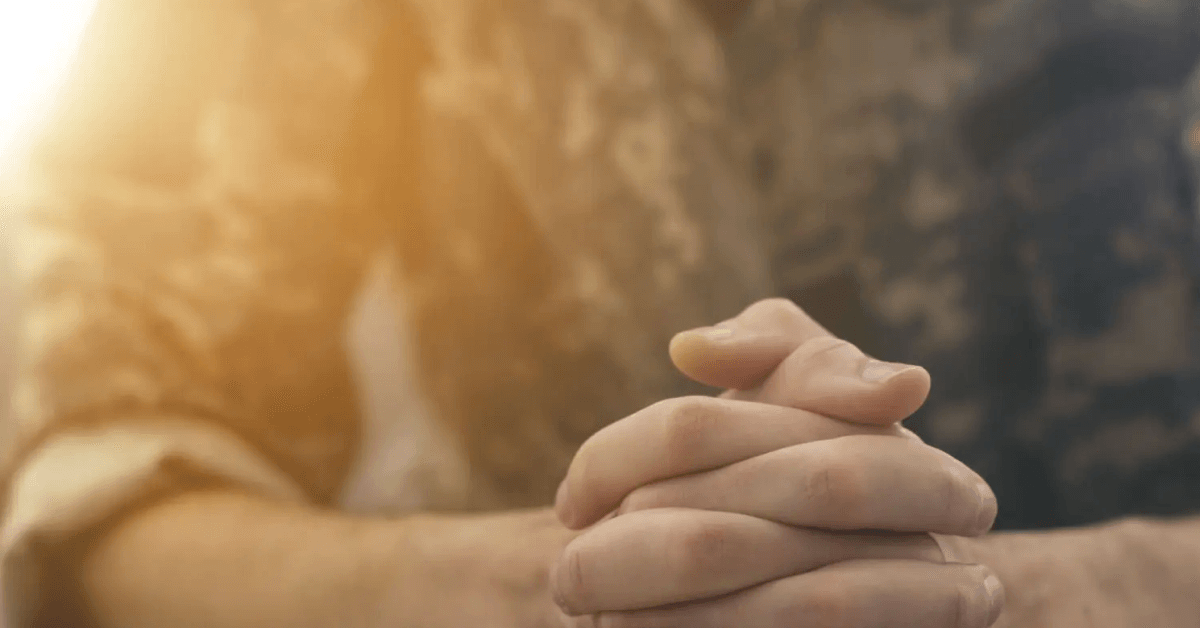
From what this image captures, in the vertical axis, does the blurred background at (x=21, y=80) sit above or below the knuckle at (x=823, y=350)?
above

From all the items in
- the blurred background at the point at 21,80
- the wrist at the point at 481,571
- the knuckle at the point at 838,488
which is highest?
the blurred background at the point at 21,80

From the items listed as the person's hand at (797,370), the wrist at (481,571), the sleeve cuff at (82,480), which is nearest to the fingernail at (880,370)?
the person's hand at (797,370)

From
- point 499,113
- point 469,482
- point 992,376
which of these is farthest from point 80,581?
point 992,376

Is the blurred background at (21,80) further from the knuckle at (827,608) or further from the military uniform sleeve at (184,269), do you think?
the knuckle at (827,608)

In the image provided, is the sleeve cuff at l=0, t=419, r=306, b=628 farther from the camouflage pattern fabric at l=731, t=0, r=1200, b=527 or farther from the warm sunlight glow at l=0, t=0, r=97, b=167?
the camouflage pattern fabric at l=731, t=0, r=1200, b=527

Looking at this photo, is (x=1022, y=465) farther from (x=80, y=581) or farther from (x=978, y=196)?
(x=80, y=581)

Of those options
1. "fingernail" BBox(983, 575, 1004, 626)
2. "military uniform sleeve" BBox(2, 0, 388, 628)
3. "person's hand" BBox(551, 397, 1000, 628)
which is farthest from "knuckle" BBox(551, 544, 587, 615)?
"military uniform sleeve" BBox(2, 0, 388, 628)

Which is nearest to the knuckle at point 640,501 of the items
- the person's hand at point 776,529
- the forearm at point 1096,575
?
the person's hand at point 776,529

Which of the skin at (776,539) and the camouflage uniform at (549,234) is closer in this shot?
the skin at (776,539)
